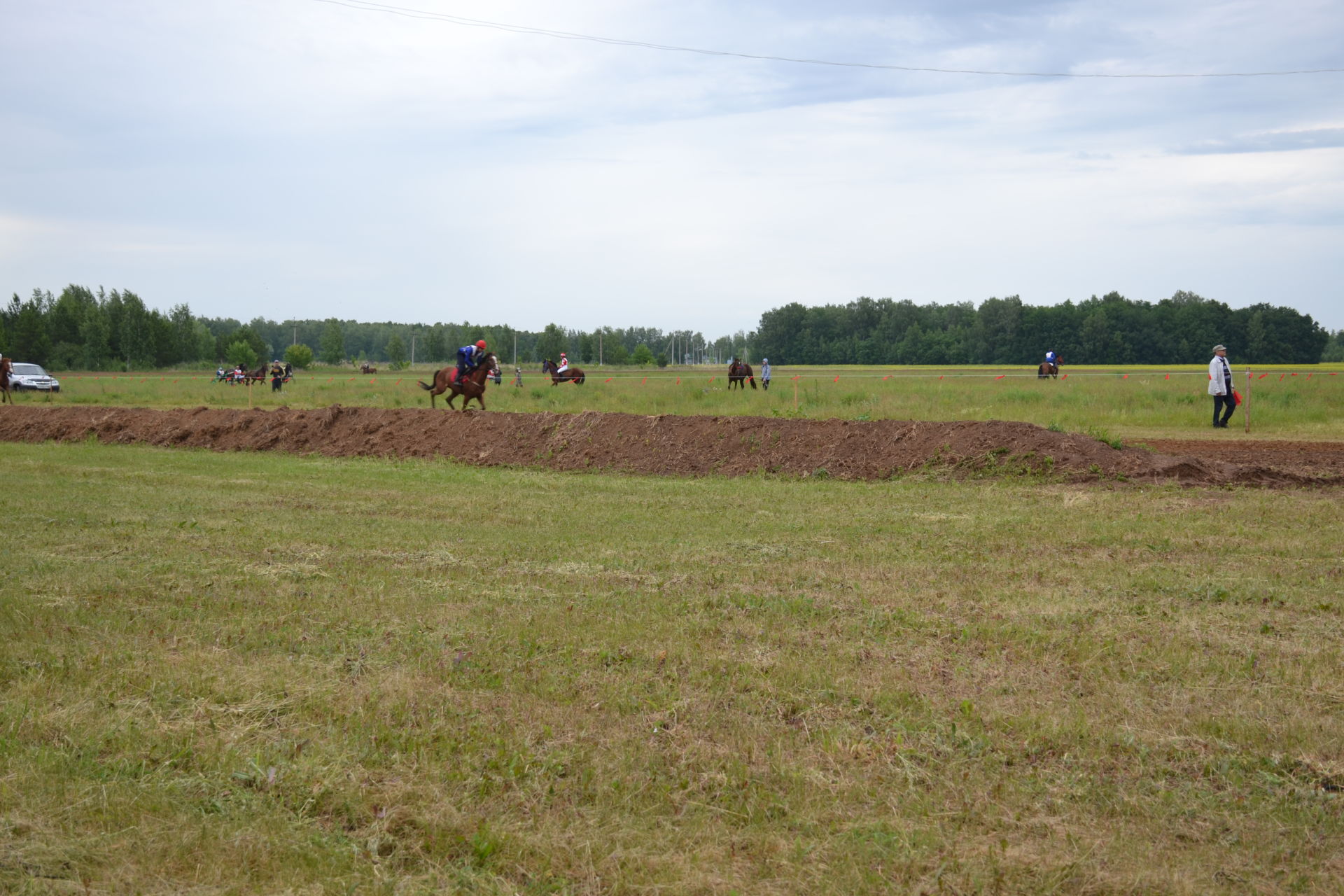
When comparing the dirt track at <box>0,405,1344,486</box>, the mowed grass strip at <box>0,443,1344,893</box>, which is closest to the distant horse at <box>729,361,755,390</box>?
the dirt track at <box>0,405,1344,486</box>

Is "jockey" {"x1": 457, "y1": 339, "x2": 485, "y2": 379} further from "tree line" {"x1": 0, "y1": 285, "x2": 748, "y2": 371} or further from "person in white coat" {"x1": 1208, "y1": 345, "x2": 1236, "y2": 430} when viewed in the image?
"tree line" {"x1": 0, "y1": 285, "x2": 748, "y2": 371}

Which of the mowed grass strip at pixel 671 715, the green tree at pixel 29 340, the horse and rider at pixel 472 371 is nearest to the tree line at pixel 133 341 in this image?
the green tree at pixel 29 340

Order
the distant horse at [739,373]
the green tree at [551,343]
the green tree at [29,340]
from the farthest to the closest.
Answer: the green tree at [551,343]
the green tree at [29,340]
the distant horse at [739,373]

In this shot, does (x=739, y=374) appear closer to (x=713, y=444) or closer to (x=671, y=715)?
(x=713, y=444)

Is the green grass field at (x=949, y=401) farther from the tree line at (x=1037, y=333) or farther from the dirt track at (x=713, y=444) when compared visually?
the tree line at (x=1037, y=333)

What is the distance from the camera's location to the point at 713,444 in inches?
756

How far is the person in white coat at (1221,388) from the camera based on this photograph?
77.1 ft

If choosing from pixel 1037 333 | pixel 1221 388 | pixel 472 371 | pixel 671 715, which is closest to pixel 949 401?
pixel 1221 388

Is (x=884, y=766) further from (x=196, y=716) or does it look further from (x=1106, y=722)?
(x=196, y=716)

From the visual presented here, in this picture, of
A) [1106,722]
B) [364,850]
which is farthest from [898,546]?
[364,850]

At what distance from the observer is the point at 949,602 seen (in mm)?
8062

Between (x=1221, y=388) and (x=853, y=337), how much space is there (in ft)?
408

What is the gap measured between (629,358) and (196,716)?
137m

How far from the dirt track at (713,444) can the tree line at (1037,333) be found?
96993mm
